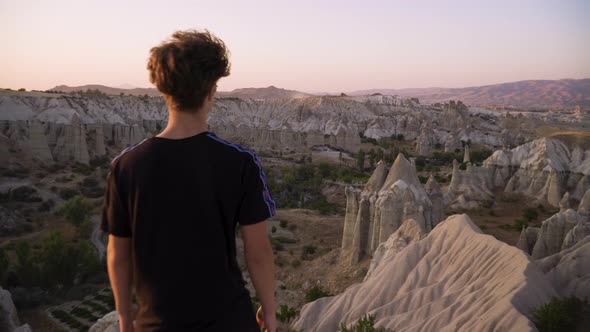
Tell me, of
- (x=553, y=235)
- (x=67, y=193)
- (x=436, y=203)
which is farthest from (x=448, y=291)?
(x=67, y=193)

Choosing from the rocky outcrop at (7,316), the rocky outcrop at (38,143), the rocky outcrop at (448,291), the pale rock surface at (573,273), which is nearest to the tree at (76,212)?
the rocky outcrop at (7,316)

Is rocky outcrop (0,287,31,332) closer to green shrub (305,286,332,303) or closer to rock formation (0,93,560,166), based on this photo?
green shrub (305,286,332,303)

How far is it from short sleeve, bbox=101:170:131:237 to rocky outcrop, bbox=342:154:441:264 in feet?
43.9

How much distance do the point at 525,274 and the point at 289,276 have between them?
10257 millimetres

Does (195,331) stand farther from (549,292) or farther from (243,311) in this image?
(549,292)

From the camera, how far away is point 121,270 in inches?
76.8

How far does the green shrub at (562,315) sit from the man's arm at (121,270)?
21.3 ft

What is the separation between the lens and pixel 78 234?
18.1m

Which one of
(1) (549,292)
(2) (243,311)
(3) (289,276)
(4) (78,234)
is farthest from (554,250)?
(4) (78,234)

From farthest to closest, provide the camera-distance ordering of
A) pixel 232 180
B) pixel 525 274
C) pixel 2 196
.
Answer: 1. pixel 2 196
2. pixel 525 274
3. pixel 232 180

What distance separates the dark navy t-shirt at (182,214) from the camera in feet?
5.85

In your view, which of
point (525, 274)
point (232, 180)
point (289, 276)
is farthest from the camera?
point (289, 276)

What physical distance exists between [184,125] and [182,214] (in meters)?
0.37

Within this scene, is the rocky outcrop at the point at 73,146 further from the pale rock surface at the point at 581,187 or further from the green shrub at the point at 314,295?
the pale rock surface at the point at 581,187
